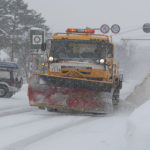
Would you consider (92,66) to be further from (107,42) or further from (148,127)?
(148,127)

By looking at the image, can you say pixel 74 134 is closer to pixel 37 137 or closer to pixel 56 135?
pixel 56 135

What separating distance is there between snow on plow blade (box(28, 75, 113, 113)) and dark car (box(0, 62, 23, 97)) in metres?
7.65

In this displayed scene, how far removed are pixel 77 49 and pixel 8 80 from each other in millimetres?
7525

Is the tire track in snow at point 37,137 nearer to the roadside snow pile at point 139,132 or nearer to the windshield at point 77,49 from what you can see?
the roadside snow pile at point 139,132

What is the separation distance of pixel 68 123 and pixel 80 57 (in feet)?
10.5

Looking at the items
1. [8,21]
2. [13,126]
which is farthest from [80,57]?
[8,21]

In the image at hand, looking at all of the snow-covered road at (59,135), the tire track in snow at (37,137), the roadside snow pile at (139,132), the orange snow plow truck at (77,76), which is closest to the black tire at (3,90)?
the orange snow plow truck at (77,76)

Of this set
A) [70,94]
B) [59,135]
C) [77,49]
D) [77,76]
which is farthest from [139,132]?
[77,49]

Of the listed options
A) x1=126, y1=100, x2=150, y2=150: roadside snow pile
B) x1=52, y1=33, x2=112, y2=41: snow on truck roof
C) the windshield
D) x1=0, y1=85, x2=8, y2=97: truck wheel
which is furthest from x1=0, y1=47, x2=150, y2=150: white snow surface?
x1=0, y1=85, x2=8, y2=97: truck wheel

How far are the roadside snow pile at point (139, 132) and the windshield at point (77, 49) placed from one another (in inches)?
255

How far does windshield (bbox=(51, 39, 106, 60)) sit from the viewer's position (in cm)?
1113

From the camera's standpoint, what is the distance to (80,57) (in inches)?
436

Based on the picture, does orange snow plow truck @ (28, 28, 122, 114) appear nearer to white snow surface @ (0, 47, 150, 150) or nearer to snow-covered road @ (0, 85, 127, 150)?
white snow surface @ (0, 47, 150, 150)

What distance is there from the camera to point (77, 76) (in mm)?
10781
